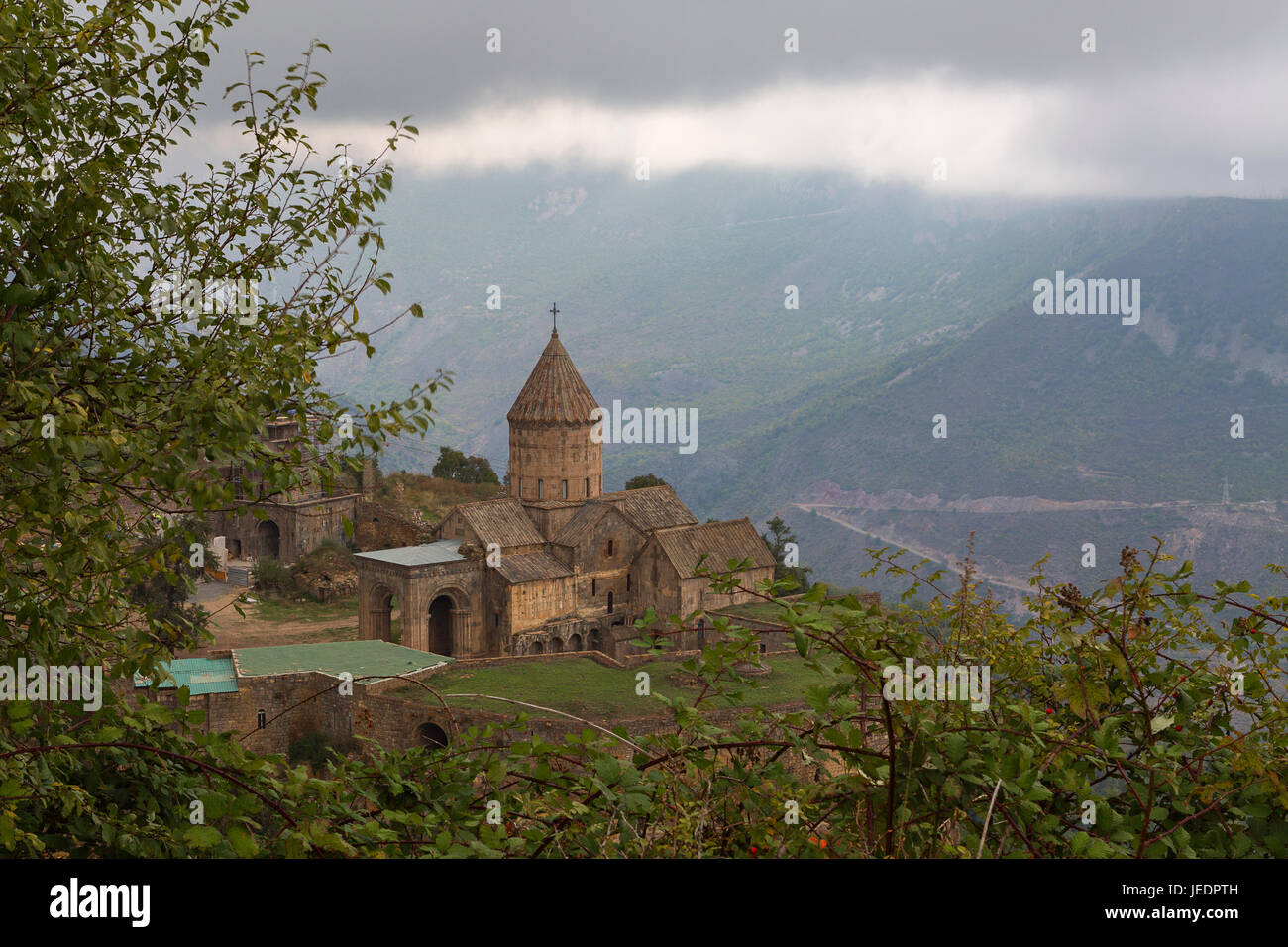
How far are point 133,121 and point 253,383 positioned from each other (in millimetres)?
2065

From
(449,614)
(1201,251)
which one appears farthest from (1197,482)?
(449,614)

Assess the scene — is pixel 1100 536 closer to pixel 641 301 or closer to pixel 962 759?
pixel 962 759

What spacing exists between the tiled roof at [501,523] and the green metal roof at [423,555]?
0.81 metres

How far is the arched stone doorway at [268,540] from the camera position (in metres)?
41.7

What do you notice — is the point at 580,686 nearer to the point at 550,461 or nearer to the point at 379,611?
the point at 379,611

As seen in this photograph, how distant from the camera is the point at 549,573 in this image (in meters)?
27.7

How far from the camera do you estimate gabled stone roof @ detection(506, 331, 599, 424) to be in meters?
30.6

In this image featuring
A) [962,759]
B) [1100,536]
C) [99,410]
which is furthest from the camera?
[1100,536]

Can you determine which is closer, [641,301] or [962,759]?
[962,759]

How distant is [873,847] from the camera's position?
3527mm

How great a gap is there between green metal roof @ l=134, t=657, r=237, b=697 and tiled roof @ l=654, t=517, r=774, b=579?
11.1 metres

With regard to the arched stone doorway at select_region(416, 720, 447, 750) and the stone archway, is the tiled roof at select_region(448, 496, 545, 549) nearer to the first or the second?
the stone archway

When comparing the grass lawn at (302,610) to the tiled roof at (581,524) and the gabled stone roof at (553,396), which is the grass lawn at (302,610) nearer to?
the gabled stone roof at (553,396)

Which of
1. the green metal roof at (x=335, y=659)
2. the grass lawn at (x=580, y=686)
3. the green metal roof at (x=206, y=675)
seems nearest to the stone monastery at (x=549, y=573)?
the grass lawn at (x=580, y=686)
